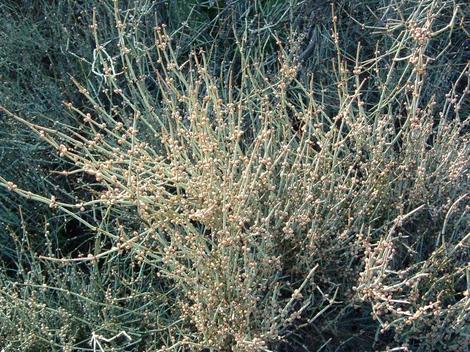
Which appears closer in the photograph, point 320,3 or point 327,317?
Result: point 327,317

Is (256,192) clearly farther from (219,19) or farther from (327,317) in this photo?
(219,19)

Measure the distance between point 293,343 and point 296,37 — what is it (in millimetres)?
1255

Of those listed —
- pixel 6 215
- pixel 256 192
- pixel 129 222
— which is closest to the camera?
pixel 256 192

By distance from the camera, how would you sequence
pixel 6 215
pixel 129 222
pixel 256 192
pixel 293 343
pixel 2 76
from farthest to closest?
1. pixel 2 76
2. pixel 6 215
3. pixel 129 222
4. pixel 293 343
5. pixel 256 192

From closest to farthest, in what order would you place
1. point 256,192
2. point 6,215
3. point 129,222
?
point 256,192 → point 129,222 → point 6,215

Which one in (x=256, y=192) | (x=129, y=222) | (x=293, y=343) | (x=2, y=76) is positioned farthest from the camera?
(x=2, y=76)

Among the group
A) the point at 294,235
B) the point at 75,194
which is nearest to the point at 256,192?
the point at 294,235

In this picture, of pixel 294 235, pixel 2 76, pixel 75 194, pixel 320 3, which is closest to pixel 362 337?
pixel 294 235

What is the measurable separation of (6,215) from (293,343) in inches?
44.6

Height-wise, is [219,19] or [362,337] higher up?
[219,19]

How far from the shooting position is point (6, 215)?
2.93 metres

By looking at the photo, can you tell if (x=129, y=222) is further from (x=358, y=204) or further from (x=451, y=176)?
(x=451, y=176)

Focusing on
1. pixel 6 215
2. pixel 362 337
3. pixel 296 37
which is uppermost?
pixel 296 37

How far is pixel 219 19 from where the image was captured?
3322 mm
